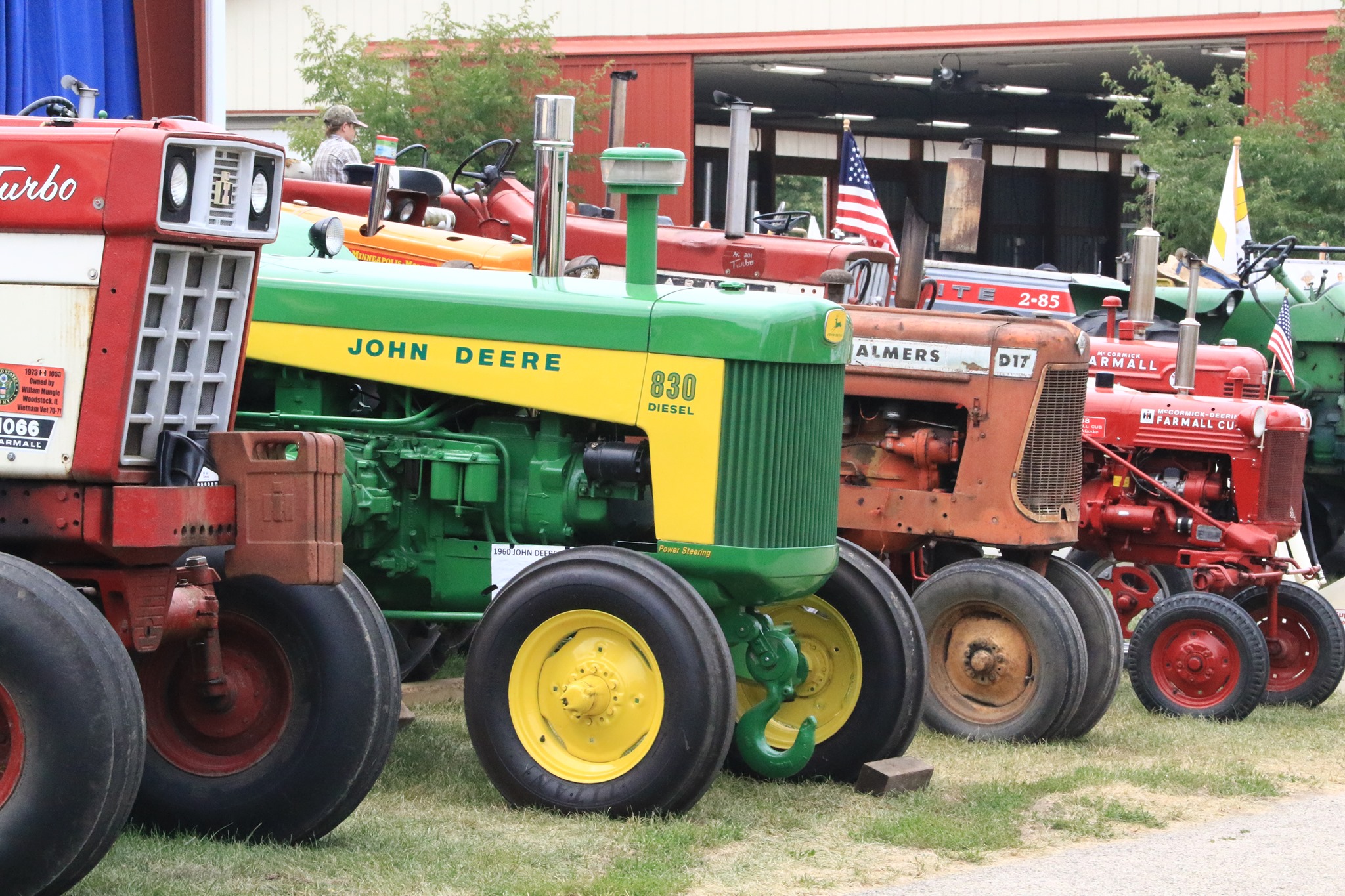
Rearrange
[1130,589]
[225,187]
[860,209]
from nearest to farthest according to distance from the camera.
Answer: [225,187], [1130,589], [860,209]

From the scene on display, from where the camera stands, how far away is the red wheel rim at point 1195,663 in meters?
8.48

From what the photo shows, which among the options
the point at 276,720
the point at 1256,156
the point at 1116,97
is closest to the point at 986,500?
the point at 276,720

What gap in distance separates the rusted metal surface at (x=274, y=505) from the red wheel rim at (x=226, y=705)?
0.56m

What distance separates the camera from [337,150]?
33.2 feet

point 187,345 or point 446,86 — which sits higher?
point 446,86

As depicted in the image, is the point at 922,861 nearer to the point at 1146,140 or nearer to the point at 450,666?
the point at 450,666

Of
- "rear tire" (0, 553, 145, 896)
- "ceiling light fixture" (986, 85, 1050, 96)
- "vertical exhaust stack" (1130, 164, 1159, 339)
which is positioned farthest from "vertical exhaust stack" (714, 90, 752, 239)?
"ceiling light fixture" (986, 85, 1050, 96)

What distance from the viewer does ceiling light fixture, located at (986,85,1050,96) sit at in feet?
91.4

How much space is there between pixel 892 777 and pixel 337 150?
17.9 ft

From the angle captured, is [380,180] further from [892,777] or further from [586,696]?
[892,777]

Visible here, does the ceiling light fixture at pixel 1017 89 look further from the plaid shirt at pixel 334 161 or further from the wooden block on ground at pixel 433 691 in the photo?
the wooden block on ground at pixel 433 691

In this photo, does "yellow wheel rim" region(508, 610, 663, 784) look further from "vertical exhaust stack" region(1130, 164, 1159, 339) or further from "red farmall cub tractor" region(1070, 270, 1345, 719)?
"vertical exhaust stack" region(1130, 164, 1159, 339)

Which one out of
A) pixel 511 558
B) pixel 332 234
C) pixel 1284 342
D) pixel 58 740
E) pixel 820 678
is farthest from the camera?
pixel 1284 342

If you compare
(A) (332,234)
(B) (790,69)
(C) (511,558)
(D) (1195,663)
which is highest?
(B) (790,69)
